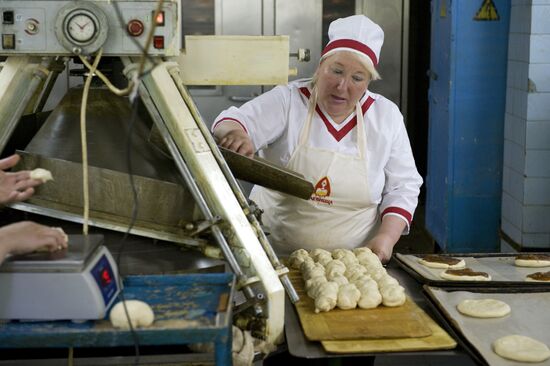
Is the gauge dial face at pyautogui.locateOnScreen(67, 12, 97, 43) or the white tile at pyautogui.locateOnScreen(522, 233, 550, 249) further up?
the gauge dial face at pyautogui.locateOnScreen(67, 12, 97, 43)

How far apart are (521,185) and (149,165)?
10.7 feet

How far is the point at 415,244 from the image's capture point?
6.74 meters

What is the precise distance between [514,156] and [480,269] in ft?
8.13

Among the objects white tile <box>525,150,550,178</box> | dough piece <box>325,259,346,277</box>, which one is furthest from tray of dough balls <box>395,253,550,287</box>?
white tile <box>525,150,550,178</box>

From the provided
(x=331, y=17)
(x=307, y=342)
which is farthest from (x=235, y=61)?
(x=331, y=17)

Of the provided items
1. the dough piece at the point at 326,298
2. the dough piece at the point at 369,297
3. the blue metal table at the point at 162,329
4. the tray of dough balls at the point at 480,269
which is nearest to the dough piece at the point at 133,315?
the blue metal table at the point at 162,329

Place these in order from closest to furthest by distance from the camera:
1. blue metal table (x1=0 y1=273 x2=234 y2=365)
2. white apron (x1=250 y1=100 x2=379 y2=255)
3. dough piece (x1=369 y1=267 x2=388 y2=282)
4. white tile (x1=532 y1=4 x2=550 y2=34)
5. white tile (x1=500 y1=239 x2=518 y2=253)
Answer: blue metal table (x1=0 y1=273 x2=234 y2=365), dough piece (x1=369 y1=267 x2=388 y2=282), white apron (x1=250 y1=100 x2=379 y2=255), white tile (x1=532 y1=4 x2=550 y2=34), white tile (x1=500 y1=239 x2=518 y2=253)

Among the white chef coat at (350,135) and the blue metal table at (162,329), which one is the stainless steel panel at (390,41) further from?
the blue metal table at (162,329)

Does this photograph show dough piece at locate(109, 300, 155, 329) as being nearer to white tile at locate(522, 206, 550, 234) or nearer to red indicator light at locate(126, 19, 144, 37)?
red indicator light at locate(126, 19, 144, 37)

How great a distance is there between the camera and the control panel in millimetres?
2139

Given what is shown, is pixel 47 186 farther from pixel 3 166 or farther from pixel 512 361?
pixel 512 361

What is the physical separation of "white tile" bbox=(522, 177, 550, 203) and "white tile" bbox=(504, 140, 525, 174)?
0.29 ft

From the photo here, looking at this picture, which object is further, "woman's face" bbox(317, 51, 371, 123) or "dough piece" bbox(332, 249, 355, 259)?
"woman's face" bbox(317, 51, 371, 123)

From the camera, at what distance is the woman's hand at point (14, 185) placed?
2188mm
